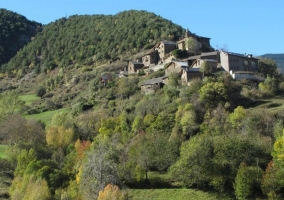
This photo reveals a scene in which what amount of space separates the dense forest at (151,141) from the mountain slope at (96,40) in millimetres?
33053

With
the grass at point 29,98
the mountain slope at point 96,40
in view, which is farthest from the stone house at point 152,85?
the grass at point 29,98

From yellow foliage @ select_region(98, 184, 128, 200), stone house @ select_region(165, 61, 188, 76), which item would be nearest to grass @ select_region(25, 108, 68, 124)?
stone house @ select_region(165, 61, 188, 76)

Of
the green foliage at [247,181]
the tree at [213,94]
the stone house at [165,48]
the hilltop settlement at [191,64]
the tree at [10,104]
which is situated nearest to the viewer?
the green foliage at [247,181]

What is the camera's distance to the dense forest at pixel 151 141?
49500mm

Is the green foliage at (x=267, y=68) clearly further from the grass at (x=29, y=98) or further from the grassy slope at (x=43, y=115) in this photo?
the grass at (x=29, y=98)

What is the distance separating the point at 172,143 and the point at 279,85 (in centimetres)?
2959

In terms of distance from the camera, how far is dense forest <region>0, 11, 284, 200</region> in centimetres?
4950

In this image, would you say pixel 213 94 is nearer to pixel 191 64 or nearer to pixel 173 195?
pixel 191 64

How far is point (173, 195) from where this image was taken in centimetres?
4984

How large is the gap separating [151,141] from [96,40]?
111537 millimetres

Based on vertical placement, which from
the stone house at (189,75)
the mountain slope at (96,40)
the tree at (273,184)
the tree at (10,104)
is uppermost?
the mountain slope at (96,40)

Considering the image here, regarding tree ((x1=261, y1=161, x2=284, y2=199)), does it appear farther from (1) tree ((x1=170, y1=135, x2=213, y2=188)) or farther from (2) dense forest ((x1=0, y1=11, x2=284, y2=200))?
(1) tree ((x1=170, y1=135, x2=213, y2=188))

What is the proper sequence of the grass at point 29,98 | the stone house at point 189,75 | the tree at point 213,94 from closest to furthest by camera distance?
the tree at point 213,94, the stone house at point 189,75, the grass at point 29,98

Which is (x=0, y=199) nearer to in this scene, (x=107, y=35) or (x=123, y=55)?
(x=123, y=55)
